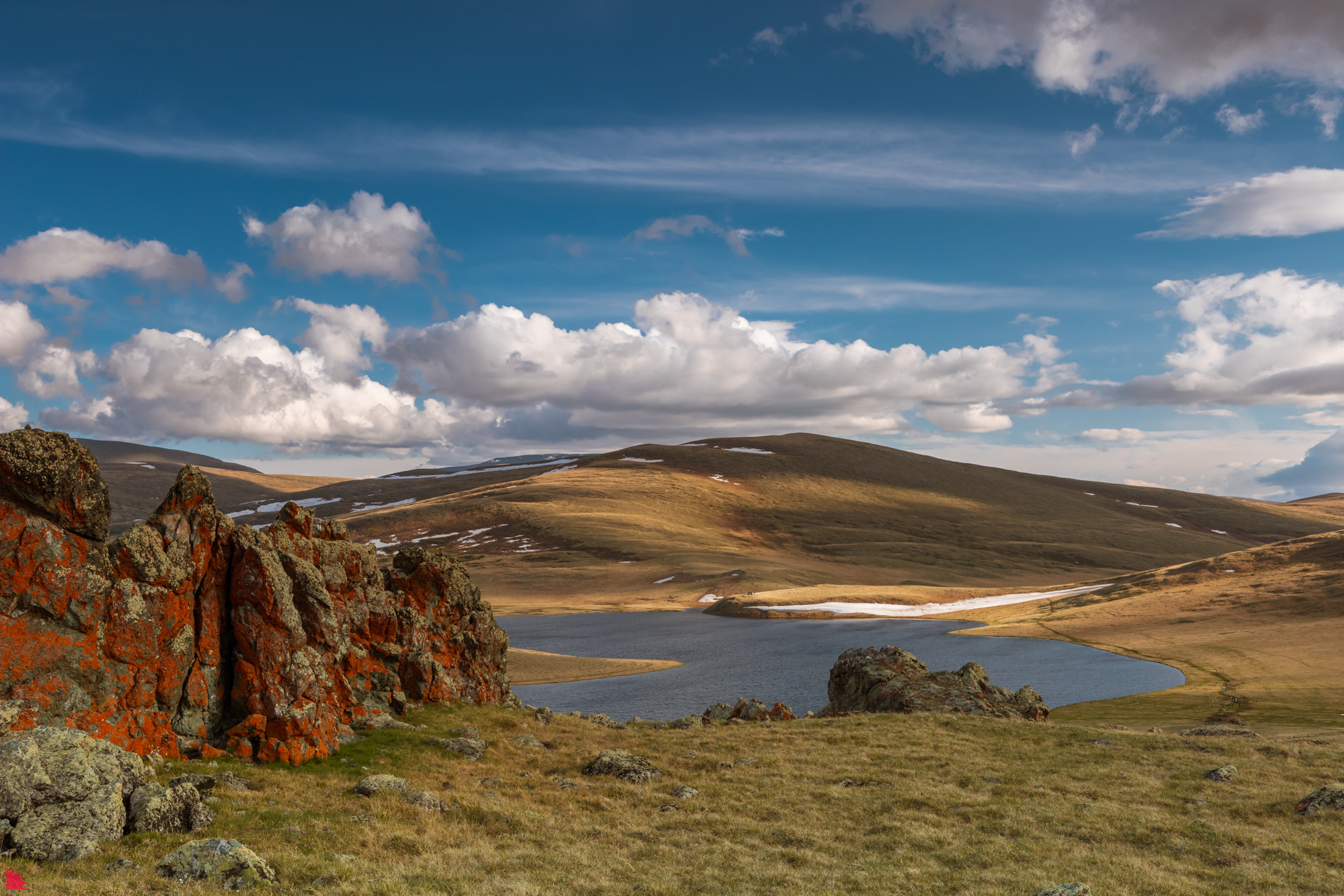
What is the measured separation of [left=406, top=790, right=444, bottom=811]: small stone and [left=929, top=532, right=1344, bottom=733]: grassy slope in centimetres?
4568

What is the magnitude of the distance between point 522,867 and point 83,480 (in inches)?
677

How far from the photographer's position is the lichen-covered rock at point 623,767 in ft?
96.7

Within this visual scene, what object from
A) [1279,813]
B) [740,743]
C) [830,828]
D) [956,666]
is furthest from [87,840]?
[956,666]

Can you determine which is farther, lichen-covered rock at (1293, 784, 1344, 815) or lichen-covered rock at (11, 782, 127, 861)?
lichen-covered rock at (1293, 784, 1344, 815)

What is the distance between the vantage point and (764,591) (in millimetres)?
171000

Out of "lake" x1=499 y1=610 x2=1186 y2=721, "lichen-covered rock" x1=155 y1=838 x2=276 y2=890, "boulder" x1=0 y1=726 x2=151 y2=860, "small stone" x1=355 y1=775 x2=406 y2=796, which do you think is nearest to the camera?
"lichen-covered rock" x1=155 y1=838 x2=276 y2=890

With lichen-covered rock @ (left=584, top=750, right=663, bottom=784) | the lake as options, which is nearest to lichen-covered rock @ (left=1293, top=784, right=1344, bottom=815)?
lichen-covered rock @ (left=584, top=750, right=663, bottom=784)

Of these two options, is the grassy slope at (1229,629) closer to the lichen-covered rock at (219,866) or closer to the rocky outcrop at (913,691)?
the rocky outcrop at (913,691)

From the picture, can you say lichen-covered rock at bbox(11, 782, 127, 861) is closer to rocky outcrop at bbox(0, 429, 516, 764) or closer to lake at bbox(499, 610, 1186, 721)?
rocky outcrop at bbox(0, 429, 516, 764)

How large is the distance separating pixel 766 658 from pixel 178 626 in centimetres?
7986

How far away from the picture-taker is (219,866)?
15.5 m

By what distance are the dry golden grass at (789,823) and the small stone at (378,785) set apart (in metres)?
0.60

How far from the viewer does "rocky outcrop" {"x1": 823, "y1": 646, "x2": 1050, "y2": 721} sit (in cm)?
4550

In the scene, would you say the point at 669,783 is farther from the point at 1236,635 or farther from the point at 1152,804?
the point at 1236,635
